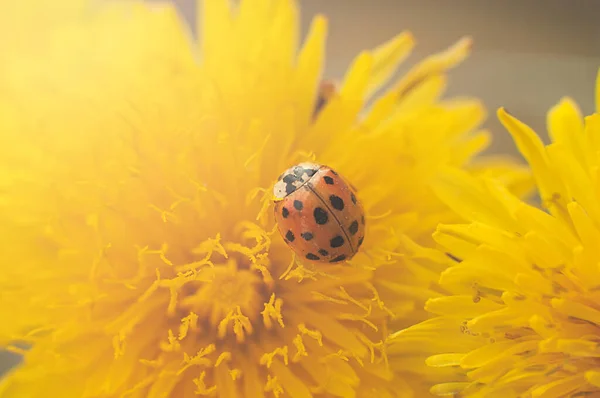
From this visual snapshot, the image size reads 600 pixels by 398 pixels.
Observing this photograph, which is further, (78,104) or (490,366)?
(78,104)

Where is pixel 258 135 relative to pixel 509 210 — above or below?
above

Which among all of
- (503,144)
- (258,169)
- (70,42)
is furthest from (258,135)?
(503,144)

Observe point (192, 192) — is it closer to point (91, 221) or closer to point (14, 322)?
point (91, 221)

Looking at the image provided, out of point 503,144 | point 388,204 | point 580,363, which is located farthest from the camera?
point 503,144

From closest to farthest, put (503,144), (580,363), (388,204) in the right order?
1. (580,363)
2. (388,204)
3. (503,144)

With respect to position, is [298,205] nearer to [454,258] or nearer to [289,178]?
[289,178]

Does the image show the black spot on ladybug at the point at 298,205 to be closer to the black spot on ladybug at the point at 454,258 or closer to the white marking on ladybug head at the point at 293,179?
the white marking on ladybug head at the point at 293,179
